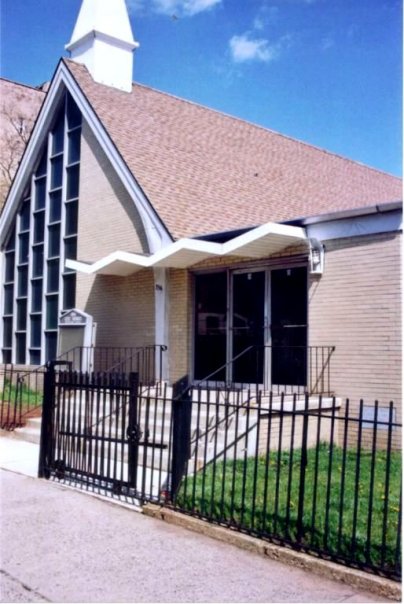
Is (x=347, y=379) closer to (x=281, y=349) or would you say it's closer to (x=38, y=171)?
(x=281, y=349)

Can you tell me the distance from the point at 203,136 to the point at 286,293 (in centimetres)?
750

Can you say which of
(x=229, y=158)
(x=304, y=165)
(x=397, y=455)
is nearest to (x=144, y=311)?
(x=229, y=158)

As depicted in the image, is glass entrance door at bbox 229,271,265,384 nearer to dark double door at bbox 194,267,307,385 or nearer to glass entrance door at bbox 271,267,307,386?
dark double door at bbox 194,267,307,385

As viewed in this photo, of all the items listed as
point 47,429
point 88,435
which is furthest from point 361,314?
point 47,429

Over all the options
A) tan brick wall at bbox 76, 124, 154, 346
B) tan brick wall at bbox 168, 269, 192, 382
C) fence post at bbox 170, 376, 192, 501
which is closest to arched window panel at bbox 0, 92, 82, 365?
tan brick wall at bbox 76, 124, 154, 346

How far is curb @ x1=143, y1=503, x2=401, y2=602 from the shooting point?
446 centimetres

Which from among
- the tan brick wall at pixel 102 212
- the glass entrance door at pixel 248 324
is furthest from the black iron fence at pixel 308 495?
the tan brick wall at pixel 102 212

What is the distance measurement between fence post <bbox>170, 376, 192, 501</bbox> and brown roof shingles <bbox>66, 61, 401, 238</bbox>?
6.71m

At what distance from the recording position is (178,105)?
60.5 ft

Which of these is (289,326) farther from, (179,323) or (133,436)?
(133,436)

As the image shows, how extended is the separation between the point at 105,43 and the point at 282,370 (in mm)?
11427

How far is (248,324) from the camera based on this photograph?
11773 mm

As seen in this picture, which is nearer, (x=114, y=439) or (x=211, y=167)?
(x=114, y=439)

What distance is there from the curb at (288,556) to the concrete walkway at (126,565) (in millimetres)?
68
